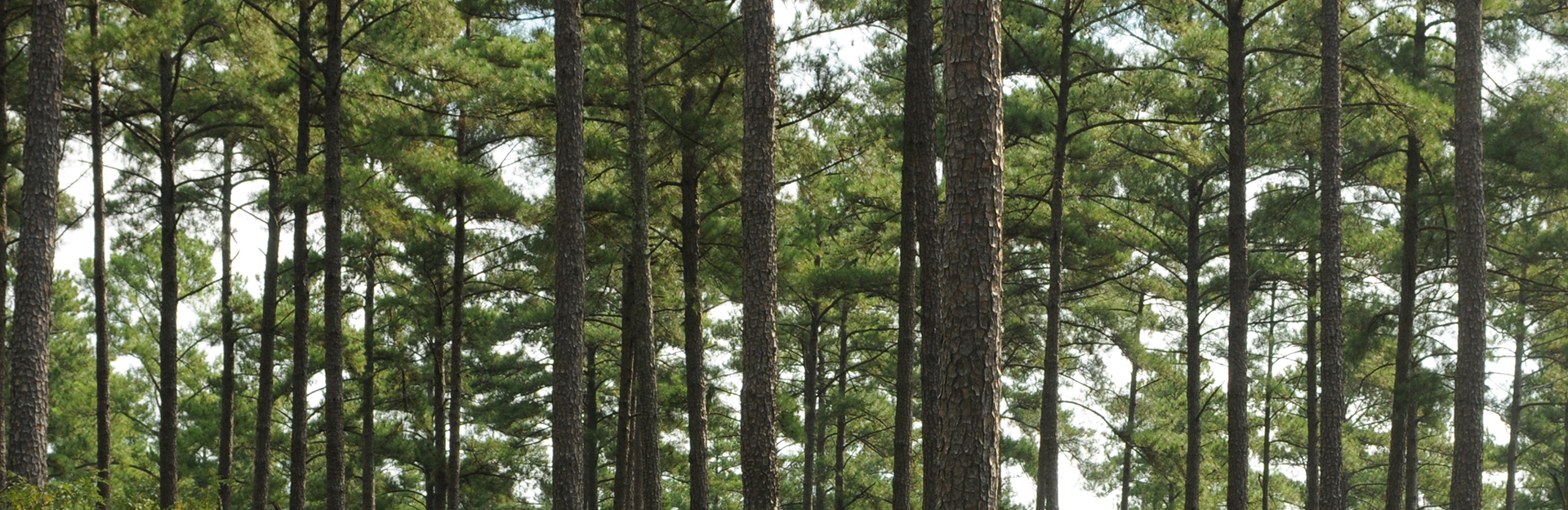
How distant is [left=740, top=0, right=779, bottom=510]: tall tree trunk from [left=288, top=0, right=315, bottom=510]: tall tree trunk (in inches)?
207

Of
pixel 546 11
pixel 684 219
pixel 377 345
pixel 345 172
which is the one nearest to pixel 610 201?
pixel 684 219

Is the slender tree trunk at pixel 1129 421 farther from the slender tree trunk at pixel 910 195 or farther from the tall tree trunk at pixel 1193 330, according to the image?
the slender tree trunk at pixel 910 195

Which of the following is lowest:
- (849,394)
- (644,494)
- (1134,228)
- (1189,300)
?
(644,494)

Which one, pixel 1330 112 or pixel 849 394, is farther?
pixel 849 394

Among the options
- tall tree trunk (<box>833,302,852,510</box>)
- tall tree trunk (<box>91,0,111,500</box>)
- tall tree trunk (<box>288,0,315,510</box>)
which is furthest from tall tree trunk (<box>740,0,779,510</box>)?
tall tree trunk (<box>833,302,852,510</box>)

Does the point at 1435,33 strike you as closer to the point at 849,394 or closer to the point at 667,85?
the point at 667,85

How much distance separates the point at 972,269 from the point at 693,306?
6.05 m

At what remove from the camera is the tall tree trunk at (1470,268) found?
12305 millimetres

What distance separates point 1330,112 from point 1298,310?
1259 cm

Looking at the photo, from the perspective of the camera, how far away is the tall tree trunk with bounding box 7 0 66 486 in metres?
10.5

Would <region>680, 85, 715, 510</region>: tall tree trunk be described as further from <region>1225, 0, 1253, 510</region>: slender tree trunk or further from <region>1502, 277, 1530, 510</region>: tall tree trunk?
<region>1502, 277, 1530, 510</region>: tall tree trunk

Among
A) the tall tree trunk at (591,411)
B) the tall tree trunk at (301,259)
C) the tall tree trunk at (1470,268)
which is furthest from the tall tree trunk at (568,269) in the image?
the tall tree trunk at (591,411)

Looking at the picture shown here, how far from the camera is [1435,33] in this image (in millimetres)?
15008

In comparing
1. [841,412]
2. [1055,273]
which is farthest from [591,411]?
[1055,273]
